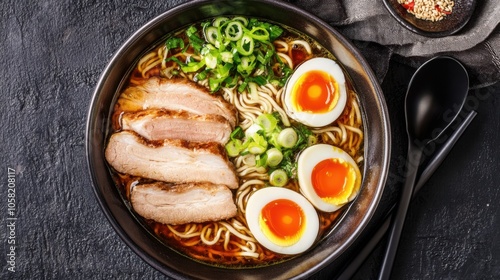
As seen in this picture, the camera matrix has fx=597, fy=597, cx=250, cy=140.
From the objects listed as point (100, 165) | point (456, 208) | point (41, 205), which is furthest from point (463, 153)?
point (41, 205)

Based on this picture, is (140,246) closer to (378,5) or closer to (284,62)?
(284,62)

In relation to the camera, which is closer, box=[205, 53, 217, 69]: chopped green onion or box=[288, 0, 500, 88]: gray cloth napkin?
box=[205, 53, 217, 69]: chopped green onion

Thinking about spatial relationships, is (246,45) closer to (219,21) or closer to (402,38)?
(219,21)

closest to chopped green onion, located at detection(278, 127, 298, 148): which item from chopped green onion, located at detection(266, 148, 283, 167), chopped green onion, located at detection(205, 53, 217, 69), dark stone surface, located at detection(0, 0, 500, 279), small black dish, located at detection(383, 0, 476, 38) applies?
chopped green onion, located at detection(266, 148, 283, 167)

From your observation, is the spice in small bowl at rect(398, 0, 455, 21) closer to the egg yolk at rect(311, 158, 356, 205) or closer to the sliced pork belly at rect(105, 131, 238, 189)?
the egg yolk at rect(311, 158, 356, 205)

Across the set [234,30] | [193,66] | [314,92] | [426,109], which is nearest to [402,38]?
[426,109]
